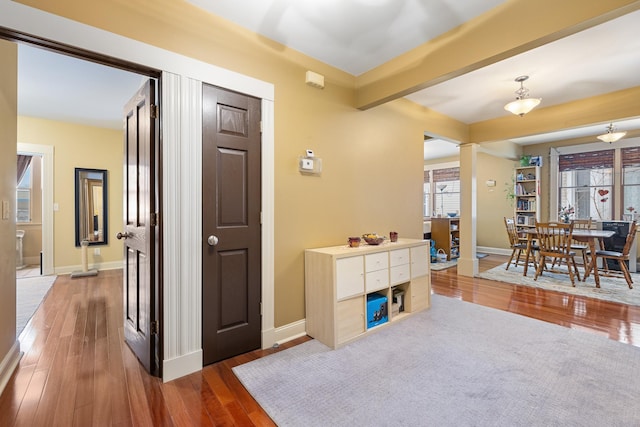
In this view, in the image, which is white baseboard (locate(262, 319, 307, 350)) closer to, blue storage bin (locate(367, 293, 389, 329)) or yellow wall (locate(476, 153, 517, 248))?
blue storage bin (locate(367, 293, 389, 329))

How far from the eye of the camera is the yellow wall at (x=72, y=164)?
4945 millimetres

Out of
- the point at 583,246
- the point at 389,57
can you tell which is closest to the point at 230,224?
the point at 389,57

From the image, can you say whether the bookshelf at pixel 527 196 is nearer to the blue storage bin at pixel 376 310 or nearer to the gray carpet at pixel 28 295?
the blue storage bin at pixel 376 310

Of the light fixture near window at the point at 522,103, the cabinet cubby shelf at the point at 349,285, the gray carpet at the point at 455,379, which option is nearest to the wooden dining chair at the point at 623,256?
the gray carpet at the point at 455,379

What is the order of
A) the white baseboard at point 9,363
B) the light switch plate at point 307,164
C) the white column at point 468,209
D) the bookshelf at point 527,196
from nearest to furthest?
the white baseboard at point 9,363
the light switch plate at point 307,164
the white column at point 468,209
the bookshelf at point 527,196

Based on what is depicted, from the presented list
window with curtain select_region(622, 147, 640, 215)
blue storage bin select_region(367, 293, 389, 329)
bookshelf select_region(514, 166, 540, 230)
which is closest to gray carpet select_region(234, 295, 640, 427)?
blue storage bin select_region(367, 293, 389, 329)

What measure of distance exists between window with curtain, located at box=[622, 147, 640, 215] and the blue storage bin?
614 cm

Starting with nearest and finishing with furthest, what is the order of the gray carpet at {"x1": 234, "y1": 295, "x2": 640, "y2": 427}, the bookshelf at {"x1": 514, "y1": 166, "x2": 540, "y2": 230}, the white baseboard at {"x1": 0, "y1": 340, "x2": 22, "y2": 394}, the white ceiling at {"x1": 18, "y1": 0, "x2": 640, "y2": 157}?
the gray carpet at {"x1": 234, "y1": 295, "x2": 640, "y2": 427} → the white baseboard at {"x1": 0, "y1": 340, "x2": 22, "y2": 394} → the white ceiling at {"x1": 18, "y1": 0, "x2": 640, "y2": 157} → the bookshelf at {"x1": 514, "y1": 166, "x2": 540, "y2": 230}

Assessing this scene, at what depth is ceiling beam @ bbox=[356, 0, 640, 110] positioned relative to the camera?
175 cm

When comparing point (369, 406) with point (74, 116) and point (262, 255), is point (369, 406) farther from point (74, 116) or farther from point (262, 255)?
point (74, 116)

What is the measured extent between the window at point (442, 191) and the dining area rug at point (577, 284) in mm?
2948

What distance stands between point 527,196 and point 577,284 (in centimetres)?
286

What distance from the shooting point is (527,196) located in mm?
6609

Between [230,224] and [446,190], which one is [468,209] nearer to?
[446,190]
